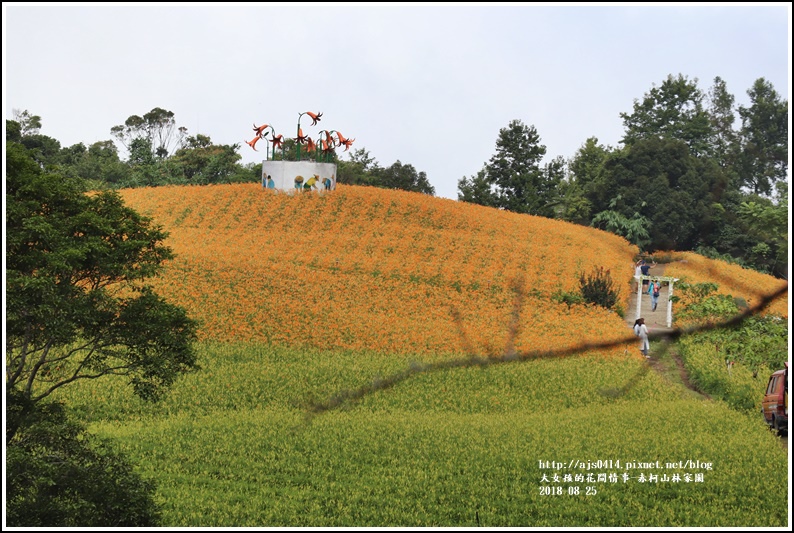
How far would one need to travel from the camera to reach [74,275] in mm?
7133

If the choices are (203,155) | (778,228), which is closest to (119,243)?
(778,228)

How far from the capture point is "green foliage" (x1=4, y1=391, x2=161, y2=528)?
5836 mm

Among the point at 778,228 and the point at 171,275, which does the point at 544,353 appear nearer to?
the point at 778,228

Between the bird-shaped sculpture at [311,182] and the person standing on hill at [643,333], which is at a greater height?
the bird-shaped sculpture at [311,182]

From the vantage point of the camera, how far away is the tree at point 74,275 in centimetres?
638

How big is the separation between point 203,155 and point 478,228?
1471 centimetres

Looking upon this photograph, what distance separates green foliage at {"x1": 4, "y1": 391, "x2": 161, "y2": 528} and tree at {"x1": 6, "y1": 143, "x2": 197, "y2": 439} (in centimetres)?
18

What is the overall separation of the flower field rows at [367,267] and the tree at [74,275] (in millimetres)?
6760

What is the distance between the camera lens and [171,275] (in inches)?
669

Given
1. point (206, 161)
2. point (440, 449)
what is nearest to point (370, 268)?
point (440, 449)

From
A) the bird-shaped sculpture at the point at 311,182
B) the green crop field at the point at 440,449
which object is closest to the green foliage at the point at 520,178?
the bird-shaped sculpture at the point at 311,182

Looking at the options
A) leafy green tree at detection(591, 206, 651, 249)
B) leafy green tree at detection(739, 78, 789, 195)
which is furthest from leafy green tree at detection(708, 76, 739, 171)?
leafy green tree at detection(591, 206, 651, 249)

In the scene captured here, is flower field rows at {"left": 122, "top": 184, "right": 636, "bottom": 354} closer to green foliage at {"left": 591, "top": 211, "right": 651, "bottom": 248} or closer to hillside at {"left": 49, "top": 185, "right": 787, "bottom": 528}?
hillside at {"left": 49, "top": 185, "right": 787, "bottom": 528}

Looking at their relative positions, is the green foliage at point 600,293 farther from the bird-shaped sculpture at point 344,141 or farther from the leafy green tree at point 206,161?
the leafy green tree at point 206,161
